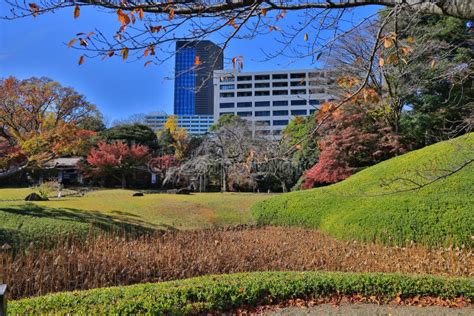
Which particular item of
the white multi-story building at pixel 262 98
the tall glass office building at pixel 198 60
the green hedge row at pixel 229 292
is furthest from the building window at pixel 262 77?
the tall glass office building at pixel 198 60

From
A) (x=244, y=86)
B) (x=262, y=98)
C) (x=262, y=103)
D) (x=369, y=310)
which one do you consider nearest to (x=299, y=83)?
(x=369, y=310)

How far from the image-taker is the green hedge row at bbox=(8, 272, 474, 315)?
3430 mm

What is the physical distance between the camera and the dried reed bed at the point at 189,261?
4.86 m

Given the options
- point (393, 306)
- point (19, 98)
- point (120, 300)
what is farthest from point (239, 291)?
point (19, 98)

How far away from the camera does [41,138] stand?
10.7m

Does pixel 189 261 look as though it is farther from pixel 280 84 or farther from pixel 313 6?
pixel 280 84

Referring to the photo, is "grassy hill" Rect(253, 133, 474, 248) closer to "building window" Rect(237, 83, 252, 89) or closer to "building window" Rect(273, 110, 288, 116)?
"building window" Rect(273, 110, 288, 116)

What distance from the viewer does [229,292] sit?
3.93 m

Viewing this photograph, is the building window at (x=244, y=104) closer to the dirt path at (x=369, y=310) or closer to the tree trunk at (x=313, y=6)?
the dirt path at (x=369, y=310)

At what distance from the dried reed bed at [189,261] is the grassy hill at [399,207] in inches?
20.7

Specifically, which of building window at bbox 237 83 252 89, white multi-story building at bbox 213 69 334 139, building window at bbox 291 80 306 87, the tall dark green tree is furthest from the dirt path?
building window at bbox 237 83 252 89

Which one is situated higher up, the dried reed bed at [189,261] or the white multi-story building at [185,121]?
the white multi-story building at [185,121]

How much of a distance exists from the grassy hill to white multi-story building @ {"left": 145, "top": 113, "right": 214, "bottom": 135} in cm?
2956

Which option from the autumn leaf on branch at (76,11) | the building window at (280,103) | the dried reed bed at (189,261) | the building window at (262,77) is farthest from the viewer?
the building window at (262,77)
